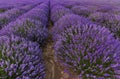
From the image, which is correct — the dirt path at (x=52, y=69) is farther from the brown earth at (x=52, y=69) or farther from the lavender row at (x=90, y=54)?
the lavender row at (x=90, y=54)

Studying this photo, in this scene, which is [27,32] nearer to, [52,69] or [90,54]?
[52,69]

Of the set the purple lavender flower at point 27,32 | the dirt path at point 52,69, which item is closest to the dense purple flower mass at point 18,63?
the dirt path at point 52,69

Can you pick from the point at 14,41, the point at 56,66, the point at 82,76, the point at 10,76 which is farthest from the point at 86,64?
the point at 14,41

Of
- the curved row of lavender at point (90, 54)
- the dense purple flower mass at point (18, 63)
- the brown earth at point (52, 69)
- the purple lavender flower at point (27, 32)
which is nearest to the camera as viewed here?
the dense purple flower mass at point (18, 63)

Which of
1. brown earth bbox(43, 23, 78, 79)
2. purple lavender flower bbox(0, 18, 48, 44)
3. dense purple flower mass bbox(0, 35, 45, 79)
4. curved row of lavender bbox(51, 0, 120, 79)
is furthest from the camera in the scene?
purple lavender flower bbox(0, 18, 48, 44)

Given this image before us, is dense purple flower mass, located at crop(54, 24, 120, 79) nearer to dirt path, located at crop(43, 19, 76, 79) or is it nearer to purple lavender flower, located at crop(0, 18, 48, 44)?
dirt path, located at crop(43, 19, 76, 79)

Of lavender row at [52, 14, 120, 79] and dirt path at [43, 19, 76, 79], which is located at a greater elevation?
lavender row at [52, 14, 120, 79]

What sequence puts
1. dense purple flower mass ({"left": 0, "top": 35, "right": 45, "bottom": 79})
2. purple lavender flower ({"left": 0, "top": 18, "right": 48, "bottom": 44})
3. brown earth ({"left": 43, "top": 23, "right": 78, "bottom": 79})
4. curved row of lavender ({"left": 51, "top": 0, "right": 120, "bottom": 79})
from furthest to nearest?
purple lavender flower ({"left": 0, "top": 18, "right": 48, "bottom": 44})
brown earth ({"left": 43, "top": 23, "right": 78, "bottom": 79})
curved row of lavender ({"left": 51, "top": 0, "right": 120, "bottom": 79})
dense purple flower mass ({"left": 0, "top": 35, "right": 45, "bottom": 79})

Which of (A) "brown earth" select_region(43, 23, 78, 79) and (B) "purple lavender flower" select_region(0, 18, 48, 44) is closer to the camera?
(A) "brown earth" select_region(43, 23, 78, 79)

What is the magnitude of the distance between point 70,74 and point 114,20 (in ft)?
7.21

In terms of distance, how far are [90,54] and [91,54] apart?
3 centimetres

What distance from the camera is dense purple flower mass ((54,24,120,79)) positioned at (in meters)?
1.78

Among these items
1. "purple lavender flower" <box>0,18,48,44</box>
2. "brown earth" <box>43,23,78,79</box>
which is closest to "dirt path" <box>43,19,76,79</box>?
"brown earth" <box>43,23,78,79</box>

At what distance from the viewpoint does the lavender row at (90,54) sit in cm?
178
